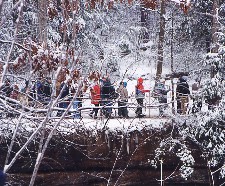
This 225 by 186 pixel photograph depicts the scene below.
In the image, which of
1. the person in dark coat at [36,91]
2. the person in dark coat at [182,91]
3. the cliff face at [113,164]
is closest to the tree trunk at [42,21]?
the person in dark coat at [36,91]

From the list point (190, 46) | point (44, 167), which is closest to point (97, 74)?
point (44, 167)

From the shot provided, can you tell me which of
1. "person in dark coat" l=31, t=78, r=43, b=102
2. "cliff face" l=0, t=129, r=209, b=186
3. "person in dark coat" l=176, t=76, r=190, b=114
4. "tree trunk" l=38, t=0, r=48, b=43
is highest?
"tree trunk" l=38, t=0, r=48, b=43

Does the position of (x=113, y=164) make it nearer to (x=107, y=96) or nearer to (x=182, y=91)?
(x=107, y=96)

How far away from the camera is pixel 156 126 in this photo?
49.5 feet

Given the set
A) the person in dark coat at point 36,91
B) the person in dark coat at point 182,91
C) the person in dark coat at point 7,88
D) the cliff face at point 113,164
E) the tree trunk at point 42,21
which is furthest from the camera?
the person in dark coat at point 182,91

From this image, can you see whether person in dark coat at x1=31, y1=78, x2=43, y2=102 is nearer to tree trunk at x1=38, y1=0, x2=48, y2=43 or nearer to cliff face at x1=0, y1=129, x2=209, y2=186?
tree trunk at x1=38, y1=0, x2=48, y2=43

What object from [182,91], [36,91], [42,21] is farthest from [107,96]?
[42,21]

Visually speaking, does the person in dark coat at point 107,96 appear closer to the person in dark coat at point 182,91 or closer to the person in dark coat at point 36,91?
the person in dark coat at point 36,91

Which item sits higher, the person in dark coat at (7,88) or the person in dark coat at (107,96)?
the person in dark coat at (7,88)

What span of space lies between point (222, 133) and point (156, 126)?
6.76 feet

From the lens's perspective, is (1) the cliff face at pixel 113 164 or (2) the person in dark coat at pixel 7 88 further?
(1) the cliff face at pixel 113 164

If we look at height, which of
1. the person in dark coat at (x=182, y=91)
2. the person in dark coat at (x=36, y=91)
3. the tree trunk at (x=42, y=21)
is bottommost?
the person in dark coat at (x=182, y=91)

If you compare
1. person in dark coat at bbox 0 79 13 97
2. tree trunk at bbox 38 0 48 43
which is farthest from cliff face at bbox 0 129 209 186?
tree trunk at bbox 38 0 48 43

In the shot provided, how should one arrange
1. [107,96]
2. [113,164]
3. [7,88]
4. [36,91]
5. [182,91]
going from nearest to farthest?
[36,91], [7,88], [107,96], [113,164], [182,91]
